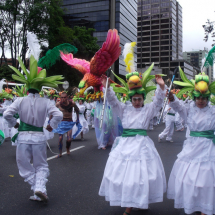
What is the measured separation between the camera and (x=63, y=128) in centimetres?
719

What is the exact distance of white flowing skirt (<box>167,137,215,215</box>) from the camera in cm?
320

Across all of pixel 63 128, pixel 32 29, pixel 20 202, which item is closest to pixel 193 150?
pixel 20 202

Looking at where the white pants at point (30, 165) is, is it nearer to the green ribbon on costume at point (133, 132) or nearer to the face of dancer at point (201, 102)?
the green ribbon on costume at point (133, 132)

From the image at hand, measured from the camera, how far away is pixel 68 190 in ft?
15.0

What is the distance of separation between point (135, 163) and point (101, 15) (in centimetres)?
4821

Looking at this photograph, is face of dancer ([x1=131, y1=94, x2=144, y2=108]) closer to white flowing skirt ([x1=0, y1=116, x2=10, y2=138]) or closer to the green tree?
white flowing skirt ([x1=0, y1=116, x2=10, y2=138])

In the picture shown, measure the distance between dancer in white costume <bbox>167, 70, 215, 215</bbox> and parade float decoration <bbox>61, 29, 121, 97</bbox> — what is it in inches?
91.2

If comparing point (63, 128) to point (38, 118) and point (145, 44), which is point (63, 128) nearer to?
point (38, 118)

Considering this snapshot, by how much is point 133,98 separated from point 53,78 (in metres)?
1.40

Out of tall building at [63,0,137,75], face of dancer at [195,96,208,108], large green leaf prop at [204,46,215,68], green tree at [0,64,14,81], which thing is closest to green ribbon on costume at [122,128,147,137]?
face of dancer at [195,96,208,108]

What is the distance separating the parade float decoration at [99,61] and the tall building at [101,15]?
39.4m

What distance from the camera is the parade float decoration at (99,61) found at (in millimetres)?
5743

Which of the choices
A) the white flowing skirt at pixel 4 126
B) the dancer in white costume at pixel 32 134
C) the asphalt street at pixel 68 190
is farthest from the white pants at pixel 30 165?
the white flowing skirt at pixel 4 126

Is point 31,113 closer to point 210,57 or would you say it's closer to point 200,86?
point 200,86
